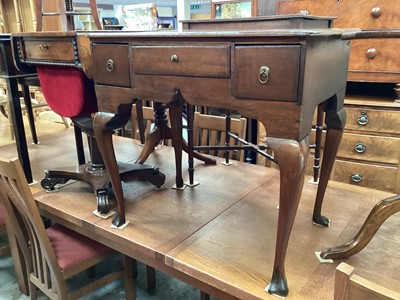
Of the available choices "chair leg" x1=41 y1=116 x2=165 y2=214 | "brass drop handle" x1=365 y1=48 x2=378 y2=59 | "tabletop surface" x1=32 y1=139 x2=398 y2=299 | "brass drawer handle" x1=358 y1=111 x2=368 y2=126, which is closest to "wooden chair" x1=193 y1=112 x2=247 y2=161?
"tabletop surface" x1=32 y1=139 x2=398 y2=299

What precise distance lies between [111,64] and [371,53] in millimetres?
1597

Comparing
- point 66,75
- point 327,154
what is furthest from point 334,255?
point 66,75

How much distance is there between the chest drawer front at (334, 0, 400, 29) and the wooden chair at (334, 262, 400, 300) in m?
1.92

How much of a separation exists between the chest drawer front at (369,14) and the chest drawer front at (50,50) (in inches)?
62.6

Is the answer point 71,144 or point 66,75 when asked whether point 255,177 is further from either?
point 71,144

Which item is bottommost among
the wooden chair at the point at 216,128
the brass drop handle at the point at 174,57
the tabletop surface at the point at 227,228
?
the tabletop surface at the point at 227,228

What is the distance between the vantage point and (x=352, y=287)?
22.1 inches

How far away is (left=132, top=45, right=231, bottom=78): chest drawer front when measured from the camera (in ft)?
3.46

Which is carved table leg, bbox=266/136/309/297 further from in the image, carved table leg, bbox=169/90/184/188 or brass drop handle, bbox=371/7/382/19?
brass drop handle, bbox=371/7/382/19

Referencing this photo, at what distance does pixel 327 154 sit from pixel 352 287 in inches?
35.6

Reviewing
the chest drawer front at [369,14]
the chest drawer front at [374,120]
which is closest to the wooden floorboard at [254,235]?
the chest drawer front at [374,120]

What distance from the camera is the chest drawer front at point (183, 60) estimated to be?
1.05 metres

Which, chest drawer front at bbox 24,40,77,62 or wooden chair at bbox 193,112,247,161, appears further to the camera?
wooden chair at bbox 193,112,247,161

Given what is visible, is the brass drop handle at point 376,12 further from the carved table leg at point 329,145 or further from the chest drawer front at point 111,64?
the chest drawer front at point 111,64
